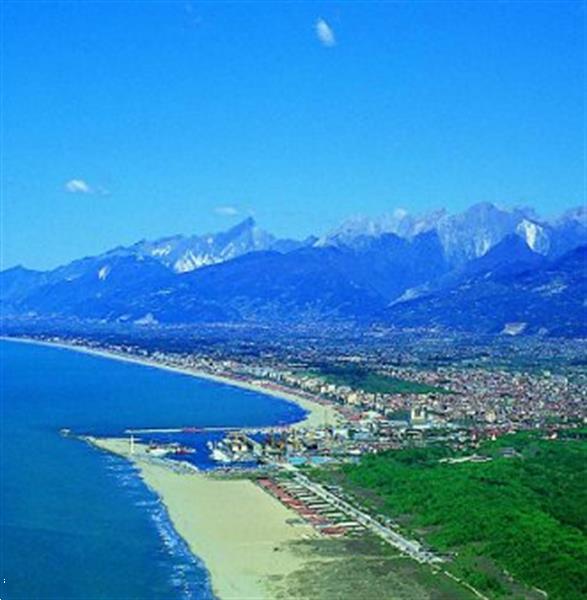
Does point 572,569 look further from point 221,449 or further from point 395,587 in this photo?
point 221,449

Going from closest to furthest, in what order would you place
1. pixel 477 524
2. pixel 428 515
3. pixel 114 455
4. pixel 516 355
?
pixel 477 524 → pixel 428 515 → pixel 114 455 → pixel 516 355

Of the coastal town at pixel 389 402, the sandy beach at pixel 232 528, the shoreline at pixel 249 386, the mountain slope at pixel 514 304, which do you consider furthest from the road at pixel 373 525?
the mountain slope at pixel 514 304

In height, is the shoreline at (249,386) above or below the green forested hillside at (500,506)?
above

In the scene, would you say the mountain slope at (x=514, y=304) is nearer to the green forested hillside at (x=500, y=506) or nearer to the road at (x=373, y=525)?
the green forested hillside at (x=500, y=506)

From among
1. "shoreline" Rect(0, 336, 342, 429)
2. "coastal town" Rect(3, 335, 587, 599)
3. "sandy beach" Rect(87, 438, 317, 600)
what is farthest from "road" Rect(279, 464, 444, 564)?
"shoreline" Rect(0, 336, 342, 429)

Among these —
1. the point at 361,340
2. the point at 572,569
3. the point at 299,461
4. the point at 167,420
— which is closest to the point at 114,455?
the point at 299,461

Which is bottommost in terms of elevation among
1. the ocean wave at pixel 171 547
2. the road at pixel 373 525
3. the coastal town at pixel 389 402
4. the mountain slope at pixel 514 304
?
the ocean wave at pixel 171 547

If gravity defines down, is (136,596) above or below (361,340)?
below
